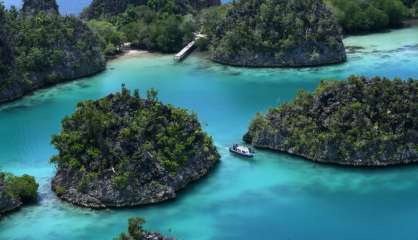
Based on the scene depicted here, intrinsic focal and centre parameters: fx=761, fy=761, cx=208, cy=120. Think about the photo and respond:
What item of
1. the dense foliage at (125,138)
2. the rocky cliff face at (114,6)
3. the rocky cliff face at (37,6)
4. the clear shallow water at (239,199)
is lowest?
the clear shallow water at (239,199)

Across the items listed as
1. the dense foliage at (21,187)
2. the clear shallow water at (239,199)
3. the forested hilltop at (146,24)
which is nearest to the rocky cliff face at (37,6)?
the forested hilltop at (146,24)

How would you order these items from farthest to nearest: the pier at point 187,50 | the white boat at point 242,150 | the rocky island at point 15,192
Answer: the pier at point 187,50
the white boat at point 242,150
the rocky island at point 15,192

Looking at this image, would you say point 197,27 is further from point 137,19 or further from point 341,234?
point 341,234

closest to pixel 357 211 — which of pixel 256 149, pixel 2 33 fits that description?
pixel 256 149

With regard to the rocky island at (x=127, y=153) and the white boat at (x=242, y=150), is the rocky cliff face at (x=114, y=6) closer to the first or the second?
the white boat at (x=242, y=150)

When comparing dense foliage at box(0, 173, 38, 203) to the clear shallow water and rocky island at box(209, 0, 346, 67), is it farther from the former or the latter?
rocky island at box(209, 0, 346, 67)

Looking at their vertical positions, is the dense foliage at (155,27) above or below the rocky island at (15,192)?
above

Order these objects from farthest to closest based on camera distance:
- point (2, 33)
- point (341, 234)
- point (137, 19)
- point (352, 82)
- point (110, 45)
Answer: point (137, 19), point (110, 45), point (2, 33), point (352, 82), point (341, 234)
